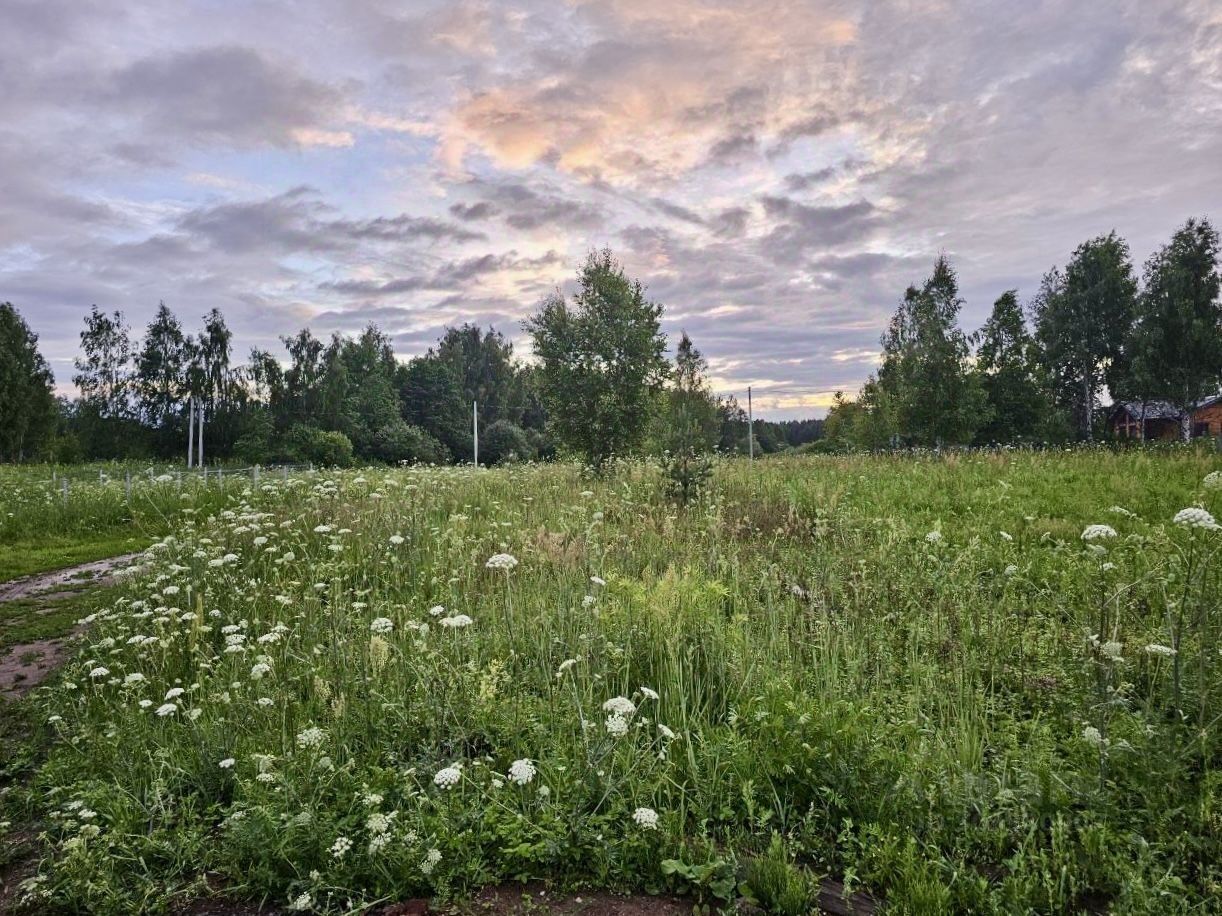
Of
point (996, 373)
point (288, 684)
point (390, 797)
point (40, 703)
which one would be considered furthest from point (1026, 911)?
point (996, 373)

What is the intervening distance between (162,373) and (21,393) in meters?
9.85

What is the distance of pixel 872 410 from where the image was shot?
147ft

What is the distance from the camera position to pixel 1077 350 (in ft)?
137

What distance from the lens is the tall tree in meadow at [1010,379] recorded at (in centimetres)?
3866

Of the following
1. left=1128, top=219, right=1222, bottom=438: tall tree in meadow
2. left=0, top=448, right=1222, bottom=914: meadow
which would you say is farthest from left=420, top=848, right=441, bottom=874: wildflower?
left=1128, top=219, right=1222, bottom=438: tall tree in meadow

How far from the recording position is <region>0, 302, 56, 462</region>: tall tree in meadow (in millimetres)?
44531

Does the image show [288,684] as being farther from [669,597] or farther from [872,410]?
[872,410]

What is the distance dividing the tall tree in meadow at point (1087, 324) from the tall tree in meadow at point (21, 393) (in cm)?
7062

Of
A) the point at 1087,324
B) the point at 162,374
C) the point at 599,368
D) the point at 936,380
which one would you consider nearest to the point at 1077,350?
the point at 1087,324

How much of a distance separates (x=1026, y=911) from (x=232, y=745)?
4165mm

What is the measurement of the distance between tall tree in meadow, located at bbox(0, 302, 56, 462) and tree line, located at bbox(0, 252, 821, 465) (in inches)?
3.9

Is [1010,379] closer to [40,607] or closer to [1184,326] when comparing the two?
[1184,326]

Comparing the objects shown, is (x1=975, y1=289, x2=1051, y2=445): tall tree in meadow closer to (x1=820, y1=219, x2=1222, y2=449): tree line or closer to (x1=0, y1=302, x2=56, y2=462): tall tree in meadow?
(x1=820, y1=219, x2=1222, y2=449): tree line

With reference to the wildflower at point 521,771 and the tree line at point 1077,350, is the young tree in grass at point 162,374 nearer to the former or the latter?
the tree line at point 1077,350
